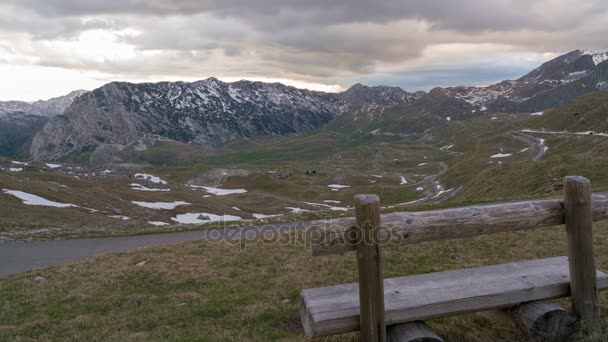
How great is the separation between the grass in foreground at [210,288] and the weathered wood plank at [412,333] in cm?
98

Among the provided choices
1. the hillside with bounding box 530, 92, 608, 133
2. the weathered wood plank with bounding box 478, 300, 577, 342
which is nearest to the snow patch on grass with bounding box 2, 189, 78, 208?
the weathered wood plank with bounding box 478, 300, 577, 342

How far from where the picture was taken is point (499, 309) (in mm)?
7961

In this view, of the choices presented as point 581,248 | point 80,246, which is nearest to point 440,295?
point 581,248

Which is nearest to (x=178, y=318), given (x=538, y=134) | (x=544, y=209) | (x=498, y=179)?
(x=544, y=209)

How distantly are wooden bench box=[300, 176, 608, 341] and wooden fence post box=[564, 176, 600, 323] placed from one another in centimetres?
1

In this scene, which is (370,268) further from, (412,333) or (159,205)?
(159,205)

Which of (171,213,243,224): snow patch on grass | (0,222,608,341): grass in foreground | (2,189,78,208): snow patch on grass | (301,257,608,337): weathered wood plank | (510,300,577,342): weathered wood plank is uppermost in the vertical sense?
(301,257,608,337): weathered wood plank

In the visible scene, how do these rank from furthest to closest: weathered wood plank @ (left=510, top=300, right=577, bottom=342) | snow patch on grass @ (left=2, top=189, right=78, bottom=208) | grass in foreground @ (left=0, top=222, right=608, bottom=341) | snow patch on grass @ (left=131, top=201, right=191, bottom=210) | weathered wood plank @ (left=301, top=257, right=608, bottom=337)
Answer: snow patch on grass @ (left=131, top=201, right=191, bottom=210), snow patch on grass @ (left=2, top=189, right=78, bottom=208), grass in foreground @ (left=0, top=222, right=608, bottom=341), weathered wood plank @ (left=510, top=300, right=577, bottom=342), weathered wood plank @ (left=301, top=257, right=608, bottom=337)

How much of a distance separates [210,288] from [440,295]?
348 inches

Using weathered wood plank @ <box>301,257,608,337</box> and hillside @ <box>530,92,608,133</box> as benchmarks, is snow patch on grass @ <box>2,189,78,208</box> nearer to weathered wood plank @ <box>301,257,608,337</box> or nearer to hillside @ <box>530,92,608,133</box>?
weathered wood plank @ <box>301,257,608,337</box>

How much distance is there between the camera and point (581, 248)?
23.9 feet

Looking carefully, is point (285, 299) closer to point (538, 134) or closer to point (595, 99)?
point (538, 134)

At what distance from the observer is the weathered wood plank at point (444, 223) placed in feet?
21.3

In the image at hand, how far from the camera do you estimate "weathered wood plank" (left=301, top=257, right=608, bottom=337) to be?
6.70 metres
